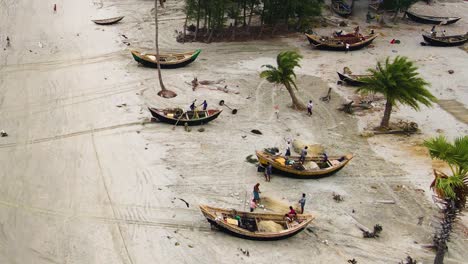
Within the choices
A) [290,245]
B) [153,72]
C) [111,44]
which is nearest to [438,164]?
[290,245]

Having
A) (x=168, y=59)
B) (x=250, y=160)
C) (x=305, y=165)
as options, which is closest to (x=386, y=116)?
(x=305, y=165)

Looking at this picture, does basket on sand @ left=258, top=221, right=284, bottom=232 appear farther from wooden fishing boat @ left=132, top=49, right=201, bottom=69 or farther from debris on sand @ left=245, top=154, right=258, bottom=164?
Result: wooden fishing boat @ left=132, top=49, right=201, bottom=69

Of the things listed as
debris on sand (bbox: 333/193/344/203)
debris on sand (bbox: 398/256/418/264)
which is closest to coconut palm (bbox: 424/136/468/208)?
debris on sand (bbox: 398/256/418/264)

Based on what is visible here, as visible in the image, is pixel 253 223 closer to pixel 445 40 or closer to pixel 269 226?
pixel 269 226

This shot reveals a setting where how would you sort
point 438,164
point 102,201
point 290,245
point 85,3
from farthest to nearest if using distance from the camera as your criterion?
point 85,3 < point 438,164 < point 102,201 < point 290,245

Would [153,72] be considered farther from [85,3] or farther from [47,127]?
[85,3]
